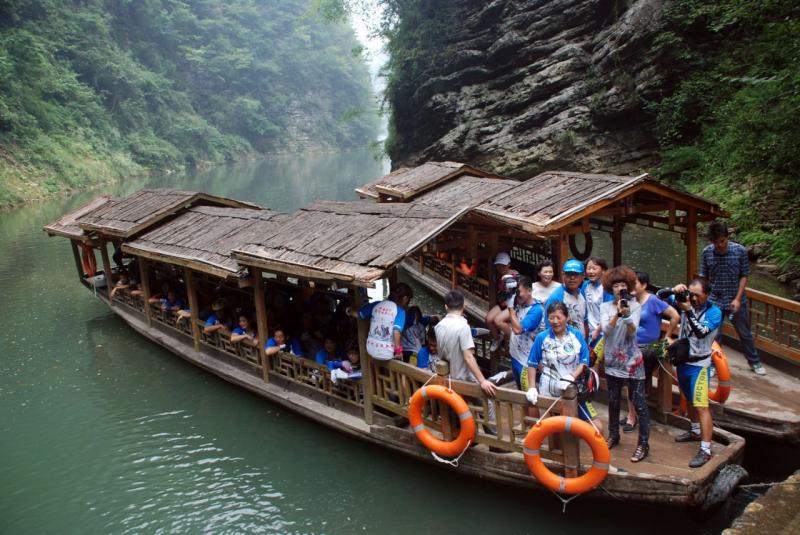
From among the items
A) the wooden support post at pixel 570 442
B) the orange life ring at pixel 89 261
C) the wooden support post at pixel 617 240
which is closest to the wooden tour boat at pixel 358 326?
the wooden support post at pixel 570 442

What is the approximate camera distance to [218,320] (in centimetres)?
1037

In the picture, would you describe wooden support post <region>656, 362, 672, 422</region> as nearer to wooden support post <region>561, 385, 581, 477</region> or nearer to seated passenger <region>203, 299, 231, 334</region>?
wooden support post <region>561, 385, 581, 477</region>

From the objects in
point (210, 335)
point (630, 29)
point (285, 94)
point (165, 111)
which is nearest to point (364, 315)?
point (210, 335)

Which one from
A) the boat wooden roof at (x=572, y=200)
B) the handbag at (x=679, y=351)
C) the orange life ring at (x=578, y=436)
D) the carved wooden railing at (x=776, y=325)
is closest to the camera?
the orange life ring at (x=578, y=436)

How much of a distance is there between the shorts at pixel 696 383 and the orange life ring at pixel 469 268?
671cm

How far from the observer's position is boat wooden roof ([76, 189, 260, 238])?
11.9m

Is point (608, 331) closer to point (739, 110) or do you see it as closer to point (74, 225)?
point (74, 225)

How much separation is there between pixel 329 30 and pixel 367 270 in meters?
87.4

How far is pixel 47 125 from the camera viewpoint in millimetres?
39000

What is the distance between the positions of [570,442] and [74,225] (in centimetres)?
1268

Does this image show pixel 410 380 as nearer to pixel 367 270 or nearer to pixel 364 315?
pixel 364 315

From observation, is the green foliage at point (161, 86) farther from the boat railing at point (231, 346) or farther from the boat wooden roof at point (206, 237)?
the boat railing at point (231, 346)

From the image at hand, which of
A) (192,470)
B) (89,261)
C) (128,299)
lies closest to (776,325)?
(192,470)

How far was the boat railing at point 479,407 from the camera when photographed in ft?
18.6
